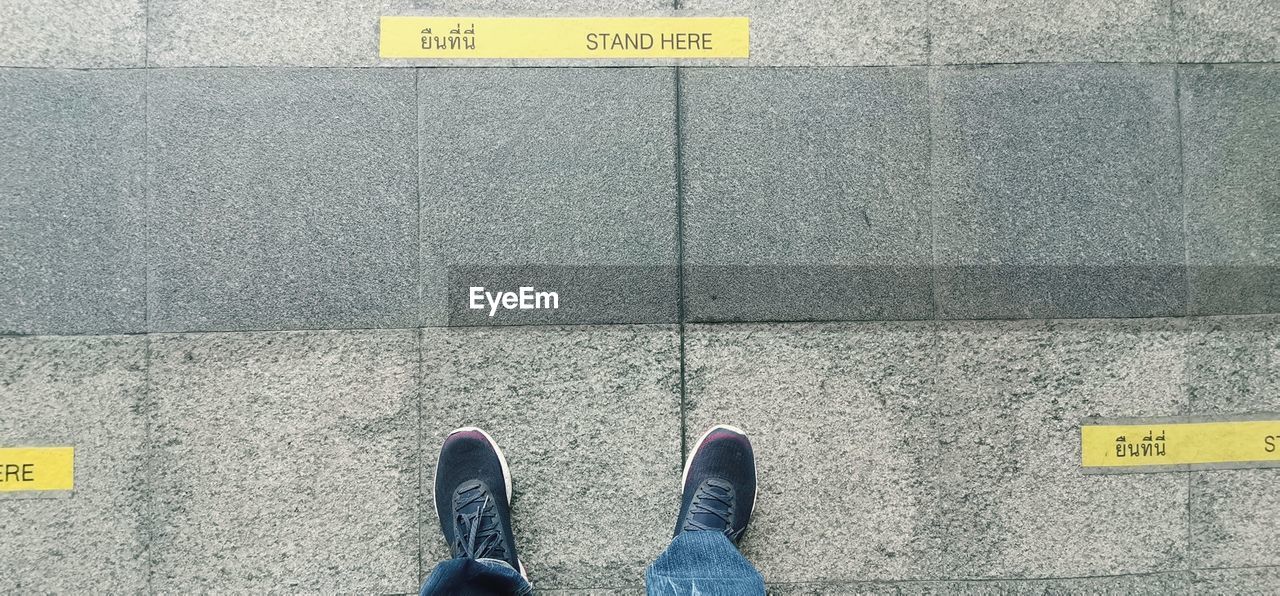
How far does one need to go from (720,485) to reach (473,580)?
92cm

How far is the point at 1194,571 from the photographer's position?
2.49 metres

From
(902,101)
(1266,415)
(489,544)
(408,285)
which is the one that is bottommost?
(489,544)

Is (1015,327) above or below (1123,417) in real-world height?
above

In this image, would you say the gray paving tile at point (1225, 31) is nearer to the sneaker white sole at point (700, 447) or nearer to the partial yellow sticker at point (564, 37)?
the partial yellow sticker at point (564, 37)

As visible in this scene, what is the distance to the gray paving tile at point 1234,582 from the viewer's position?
2.49 meters

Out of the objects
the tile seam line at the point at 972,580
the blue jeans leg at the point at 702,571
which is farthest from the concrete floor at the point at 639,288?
the blue jeans leg at the point at 702,571

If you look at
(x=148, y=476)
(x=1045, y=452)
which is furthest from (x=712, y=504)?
(x=148, y=476)

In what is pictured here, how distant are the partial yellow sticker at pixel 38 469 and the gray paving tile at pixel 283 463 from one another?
1.01 feet

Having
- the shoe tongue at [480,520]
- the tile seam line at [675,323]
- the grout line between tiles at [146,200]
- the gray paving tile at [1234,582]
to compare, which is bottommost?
the gray paving tile at [1234,582]

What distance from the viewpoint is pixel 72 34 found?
2.45 metres

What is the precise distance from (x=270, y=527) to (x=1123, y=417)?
3.24m

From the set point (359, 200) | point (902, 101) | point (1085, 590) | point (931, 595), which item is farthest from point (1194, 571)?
point (359, 200)

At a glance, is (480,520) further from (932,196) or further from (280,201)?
(932,196)

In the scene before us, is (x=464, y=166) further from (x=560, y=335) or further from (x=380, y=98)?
(x=560, y=335)
